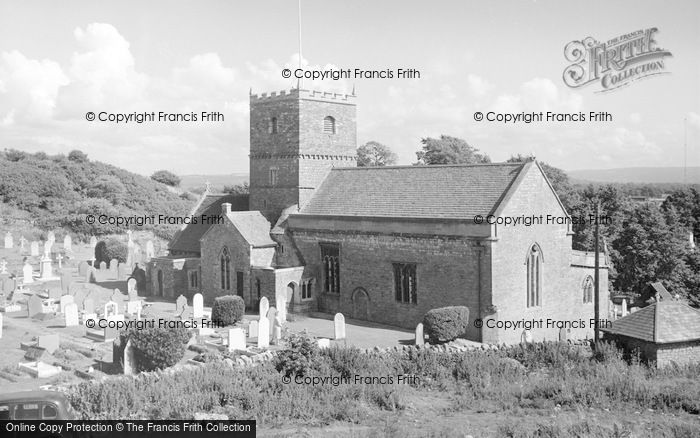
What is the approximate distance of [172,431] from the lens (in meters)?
15.0

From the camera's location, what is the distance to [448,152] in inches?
2697

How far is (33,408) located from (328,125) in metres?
28.7

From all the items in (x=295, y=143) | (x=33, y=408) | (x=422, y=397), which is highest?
(x=295, y=143)

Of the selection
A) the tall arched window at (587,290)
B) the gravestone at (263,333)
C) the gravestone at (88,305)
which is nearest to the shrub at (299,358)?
the gravestone at (263,333)

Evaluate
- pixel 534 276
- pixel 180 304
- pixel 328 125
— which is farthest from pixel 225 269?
pixel 534 276

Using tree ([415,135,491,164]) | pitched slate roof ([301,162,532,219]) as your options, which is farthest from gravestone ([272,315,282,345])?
tree ([415,135,491,164])

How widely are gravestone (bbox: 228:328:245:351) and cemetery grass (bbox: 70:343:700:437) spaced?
467 centimetres

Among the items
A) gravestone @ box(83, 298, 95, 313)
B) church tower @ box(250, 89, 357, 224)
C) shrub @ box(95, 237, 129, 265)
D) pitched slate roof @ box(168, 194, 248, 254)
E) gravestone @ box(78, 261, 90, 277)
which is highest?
church tower @ box(250, 89, 357, 224)

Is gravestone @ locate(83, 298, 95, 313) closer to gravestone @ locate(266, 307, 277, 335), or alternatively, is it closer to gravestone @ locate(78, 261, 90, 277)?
gravestone @ locate(266, 307, 277, 335)

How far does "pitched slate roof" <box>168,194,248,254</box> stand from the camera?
140 ft

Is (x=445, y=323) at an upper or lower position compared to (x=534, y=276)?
lower

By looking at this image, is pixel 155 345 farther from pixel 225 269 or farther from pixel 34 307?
pixel 225 269

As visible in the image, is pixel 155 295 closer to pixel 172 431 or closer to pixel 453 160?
pixel 172 431

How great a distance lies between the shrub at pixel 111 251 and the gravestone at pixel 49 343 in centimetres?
2462
